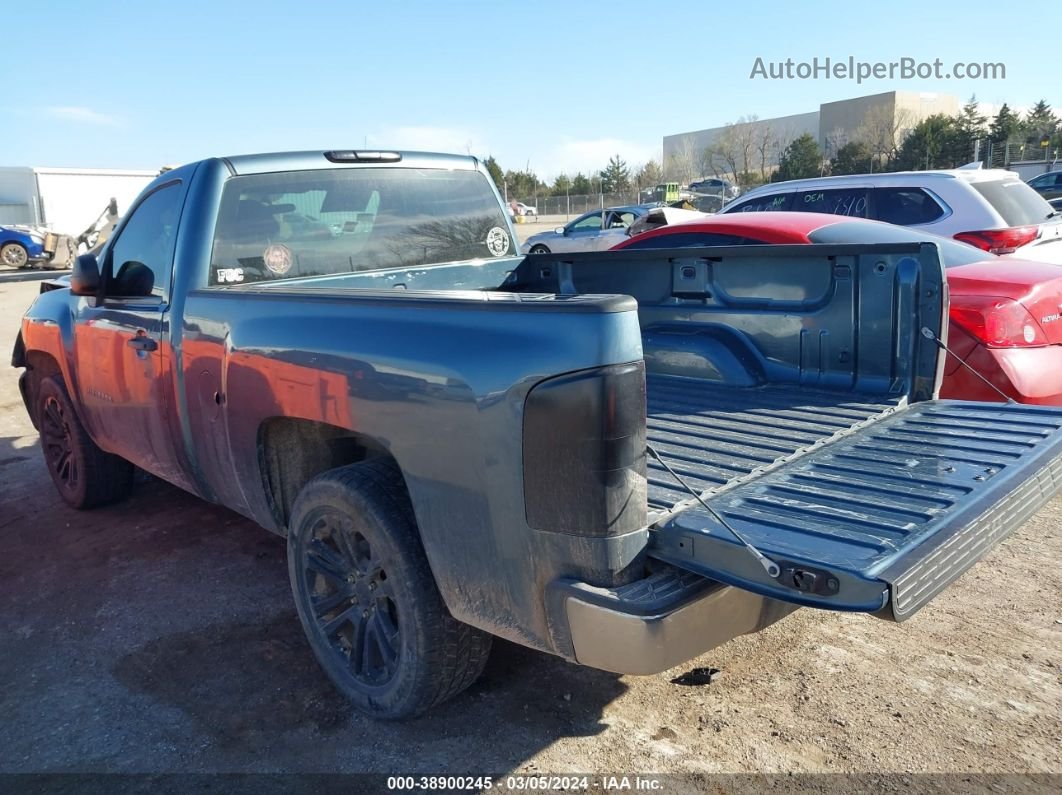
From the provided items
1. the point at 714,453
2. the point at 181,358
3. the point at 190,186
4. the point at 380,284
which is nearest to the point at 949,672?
the point at 714,453

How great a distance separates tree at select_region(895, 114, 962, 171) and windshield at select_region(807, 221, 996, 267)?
129ft

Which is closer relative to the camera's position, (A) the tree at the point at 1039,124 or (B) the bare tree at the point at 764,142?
(A) the tree at the point at 1039,124

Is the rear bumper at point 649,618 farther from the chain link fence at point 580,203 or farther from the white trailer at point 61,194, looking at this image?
the chain link fence at point 580,203

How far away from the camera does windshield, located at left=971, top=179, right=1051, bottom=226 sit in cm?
830

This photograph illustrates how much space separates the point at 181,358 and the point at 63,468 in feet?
8.21

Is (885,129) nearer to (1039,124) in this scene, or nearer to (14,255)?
(1039,124)

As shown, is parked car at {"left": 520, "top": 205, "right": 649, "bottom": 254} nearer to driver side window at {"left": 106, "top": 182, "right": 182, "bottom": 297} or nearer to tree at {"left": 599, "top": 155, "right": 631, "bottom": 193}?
driver side window at {"left": 106, "top": 182, "right": 182, "bottom": 297}

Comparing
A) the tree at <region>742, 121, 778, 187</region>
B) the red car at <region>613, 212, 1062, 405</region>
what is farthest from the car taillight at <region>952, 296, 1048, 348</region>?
the tree at <region>742, 121, 778, 187</region>

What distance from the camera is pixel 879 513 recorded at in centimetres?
235

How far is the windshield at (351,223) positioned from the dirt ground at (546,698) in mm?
1632

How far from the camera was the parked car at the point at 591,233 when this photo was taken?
19.6 metres

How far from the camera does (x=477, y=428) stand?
2.42 m

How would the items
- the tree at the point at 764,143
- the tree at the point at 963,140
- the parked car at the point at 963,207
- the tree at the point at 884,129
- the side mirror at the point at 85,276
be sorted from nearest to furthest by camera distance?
1. the side mirror at the point at 85,276
2. the parked car at the point at 963,207
3. the tree at the point at 963,140
4. the tree at the point at 884,129
5. the tree at the point at 764,143

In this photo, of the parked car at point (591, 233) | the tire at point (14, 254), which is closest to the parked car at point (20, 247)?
the tire at point (14, 254)
